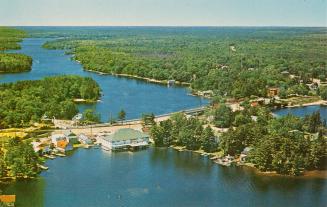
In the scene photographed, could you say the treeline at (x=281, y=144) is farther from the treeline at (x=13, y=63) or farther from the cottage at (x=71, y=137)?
the treeline at (x=13, y=63)

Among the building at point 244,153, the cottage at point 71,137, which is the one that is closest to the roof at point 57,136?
the cottage at point 71,137

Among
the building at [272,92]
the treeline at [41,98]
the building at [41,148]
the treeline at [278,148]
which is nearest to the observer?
the treeline at [278,148]

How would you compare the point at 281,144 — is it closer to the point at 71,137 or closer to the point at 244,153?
the point at 244,153

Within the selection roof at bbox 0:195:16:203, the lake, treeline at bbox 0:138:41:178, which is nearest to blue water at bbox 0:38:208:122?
the lake

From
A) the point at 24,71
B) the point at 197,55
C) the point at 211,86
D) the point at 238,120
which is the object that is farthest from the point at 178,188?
the point at 197,55

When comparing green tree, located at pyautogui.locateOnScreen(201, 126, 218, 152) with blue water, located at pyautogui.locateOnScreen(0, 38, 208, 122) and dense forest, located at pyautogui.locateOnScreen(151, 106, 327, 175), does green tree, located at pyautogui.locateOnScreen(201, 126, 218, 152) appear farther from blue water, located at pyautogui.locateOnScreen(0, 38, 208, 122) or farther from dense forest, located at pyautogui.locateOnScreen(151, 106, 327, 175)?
blue water, located at pyautogui.locateOnScreen(0, 38, 208, 122)

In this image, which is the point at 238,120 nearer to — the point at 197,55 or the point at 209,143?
the point at 209,143
